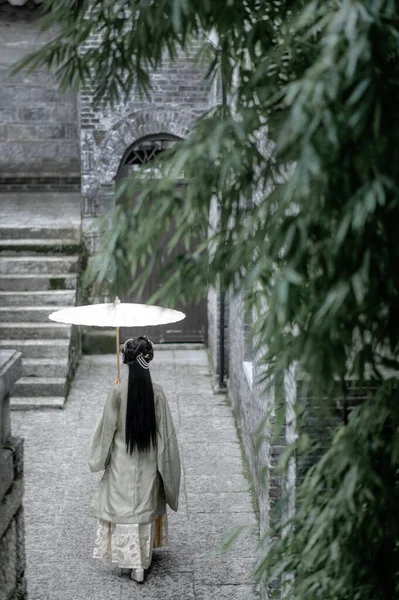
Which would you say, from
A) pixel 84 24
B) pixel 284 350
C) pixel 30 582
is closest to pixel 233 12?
pixel 84 24

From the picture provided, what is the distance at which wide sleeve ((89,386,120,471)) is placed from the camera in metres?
6.92

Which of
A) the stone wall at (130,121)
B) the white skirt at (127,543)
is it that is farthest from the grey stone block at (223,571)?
the stone wall at (130,121)

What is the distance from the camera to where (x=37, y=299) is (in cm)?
1238

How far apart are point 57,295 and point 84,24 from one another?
8860 millimetres

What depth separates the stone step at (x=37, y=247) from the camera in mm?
12906

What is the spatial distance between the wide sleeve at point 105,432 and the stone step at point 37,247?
6275 mm

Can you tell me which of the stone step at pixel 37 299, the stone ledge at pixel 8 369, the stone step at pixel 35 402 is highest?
the stone ledge at pixel 8 369

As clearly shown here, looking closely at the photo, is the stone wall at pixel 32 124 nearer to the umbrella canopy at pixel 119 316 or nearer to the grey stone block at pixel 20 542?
the umbrella canopy at pixel 119 316

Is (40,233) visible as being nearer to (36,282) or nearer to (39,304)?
(36,282)

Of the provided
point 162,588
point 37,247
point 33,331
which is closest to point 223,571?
point 162,588

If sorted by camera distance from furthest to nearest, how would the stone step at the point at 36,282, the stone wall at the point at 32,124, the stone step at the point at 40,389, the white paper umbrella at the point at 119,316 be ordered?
the stone wall at the point at 32,124 → the stone step at the point at 36,282 → the stone step at the point at 40,389 → the white paper umbrella at the point at 119,316

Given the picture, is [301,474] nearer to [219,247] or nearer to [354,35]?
[219,247]

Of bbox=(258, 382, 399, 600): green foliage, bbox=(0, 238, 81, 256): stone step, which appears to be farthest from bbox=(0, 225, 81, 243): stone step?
bbox=(258, 382, 399, 600): green foliage

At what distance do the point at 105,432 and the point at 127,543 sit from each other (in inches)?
32.2
